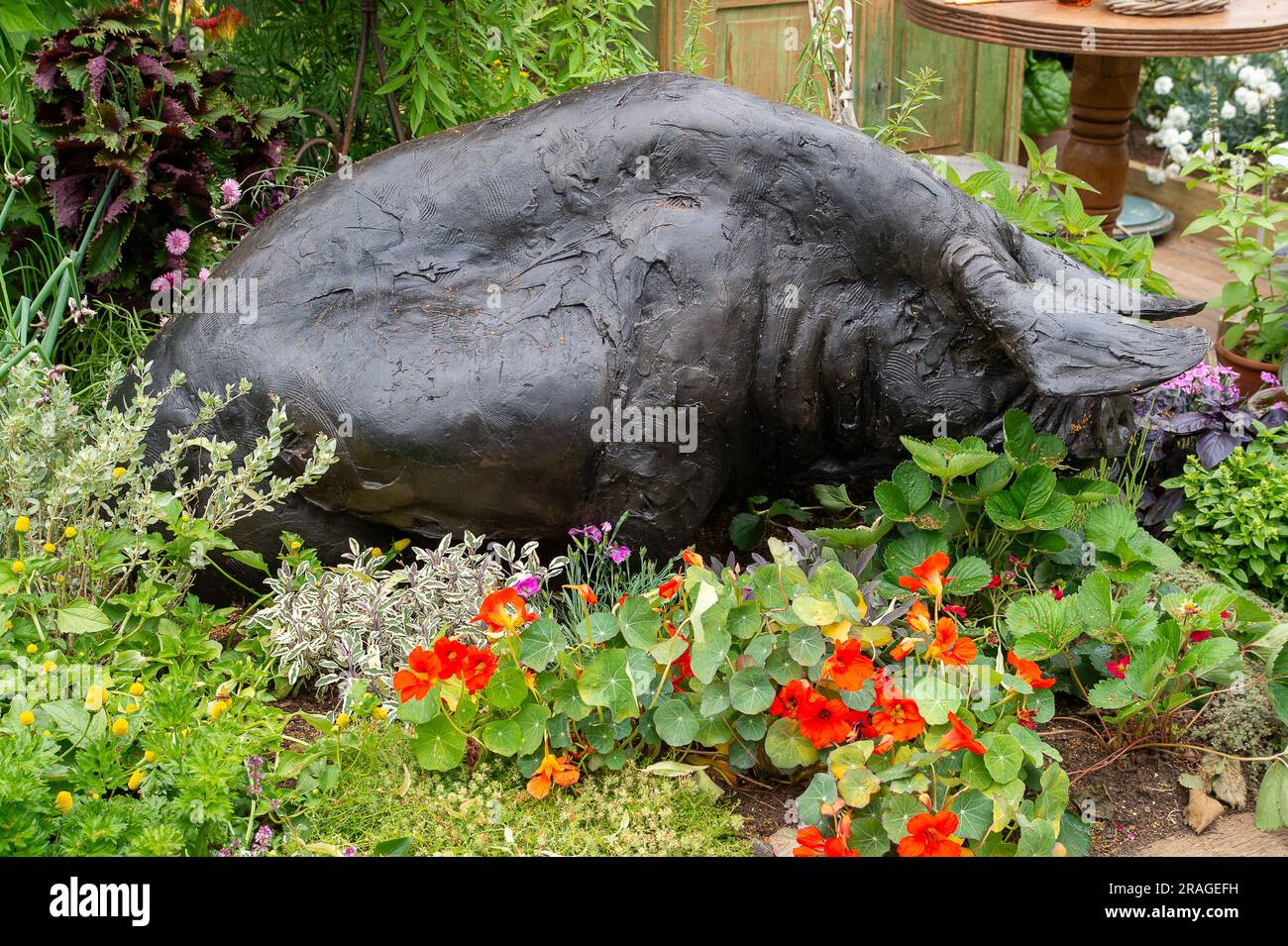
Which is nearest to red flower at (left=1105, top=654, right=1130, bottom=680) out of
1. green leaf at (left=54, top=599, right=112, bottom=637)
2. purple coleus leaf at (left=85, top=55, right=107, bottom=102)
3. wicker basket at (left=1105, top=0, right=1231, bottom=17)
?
green leaf at (left=54, top=599, right=112, bottom=637)

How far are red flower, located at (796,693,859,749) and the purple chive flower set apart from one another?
0.69 meters

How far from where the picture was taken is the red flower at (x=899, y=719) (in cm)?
227

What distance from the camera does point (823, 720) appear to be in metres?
2.33

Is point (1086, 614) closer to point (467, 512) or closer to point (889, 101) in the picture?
point (467, 512)

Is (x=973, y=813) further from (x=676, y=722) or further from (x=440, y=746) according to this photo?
(x=440, y=746)

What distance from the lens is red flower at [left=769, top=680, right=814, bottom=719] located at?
2330mm

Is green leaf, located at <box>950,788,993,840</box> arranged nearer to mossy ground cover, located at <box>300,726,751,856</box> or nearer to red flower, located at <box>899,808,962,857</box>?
red flower, located at <box>899,808,962,857</box>

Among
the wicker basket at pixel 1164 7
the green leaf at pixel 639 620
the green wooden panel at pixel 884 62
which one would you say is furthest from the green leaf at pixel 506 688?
the green wooden panel at pixel 884 62

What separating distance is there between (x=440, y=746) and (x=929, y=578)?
1.04 meters

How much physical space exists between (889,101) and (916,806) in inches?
241

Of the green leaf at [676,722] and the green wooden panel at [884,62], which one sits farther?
the green wooden panel at [884,62]

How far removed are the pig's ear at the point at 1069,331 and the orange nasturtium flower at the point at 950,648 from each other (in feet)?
2.21

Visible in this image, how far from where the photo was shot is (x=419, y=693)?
229cm

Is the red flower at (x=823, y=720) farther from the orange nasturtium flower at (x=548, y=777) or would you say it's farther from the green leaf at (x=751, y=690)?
the orange nasturtium flower at (x=548, y=777)
